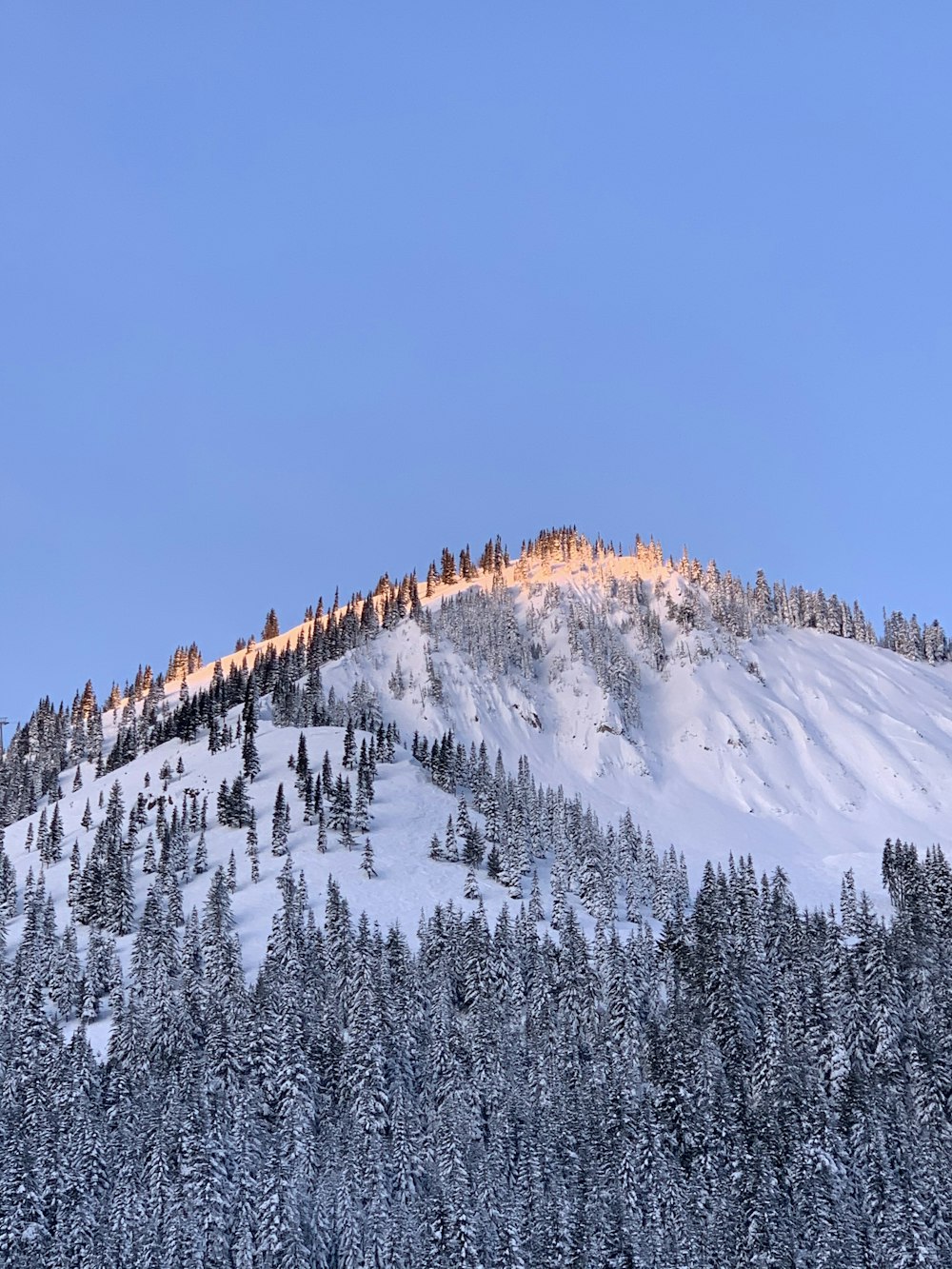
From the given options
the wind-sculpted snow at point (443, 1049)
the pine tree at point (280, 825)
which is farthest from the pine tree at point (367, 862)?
the pine tree at point (280, 825)

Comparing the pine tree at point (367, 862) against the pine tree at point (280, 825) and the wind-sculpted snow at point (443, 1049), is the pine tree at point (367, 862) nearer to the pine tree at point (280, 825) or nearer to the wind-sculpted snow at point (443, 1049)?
the wind-sculpted snow at point (443, 1049)

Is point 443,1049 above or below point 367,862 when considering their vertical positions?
below

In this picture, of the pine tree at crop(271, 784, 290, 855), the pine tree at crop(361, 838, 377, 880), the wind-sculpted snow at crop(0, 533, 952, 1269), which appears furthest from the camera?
the pine tree at crop(271, 784, 290, 855)

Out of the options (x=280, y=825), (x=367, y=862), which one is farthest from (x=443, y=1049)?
(x=280, y=825)

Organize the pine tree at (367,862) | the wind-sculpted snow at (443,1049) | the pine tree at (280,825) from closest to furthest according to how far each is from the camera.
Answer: the wind-sculpted snow at (443,1049) < the pine tree at (367,862) < the pine tree at (280,825)

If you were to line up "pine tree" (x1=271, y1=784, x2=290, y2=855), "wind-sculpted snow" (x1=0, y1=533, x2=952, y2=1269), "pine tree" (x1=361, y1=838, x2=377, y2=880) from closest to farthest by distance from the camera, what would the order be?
"wind-sculpted snow" (x1=0, y1=533, x2=952, y2=1269) < "pine tree" (x1=361, y1=838, x2=377, y2=880) < "pine tree" (x1=271, y1=784, x2=290, y2=855)

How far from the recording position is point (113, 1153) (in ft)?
249

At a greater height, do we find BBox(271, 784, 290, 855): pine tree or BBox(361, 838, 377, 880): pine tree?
BBox(271, 784, 290, 855): pine tree

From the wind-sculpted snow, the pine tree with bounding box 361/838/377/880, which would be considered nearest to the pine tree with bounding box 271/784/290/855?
the wind-sculpted snow

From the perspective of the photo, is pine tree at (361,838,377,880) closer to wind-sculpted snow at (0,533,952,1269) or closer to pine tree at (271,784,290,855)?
wind-sculpted snow at (0,533,952,1269)

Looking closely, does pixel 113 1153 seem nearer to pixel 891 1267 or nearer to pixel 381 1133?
pixel 381 1133

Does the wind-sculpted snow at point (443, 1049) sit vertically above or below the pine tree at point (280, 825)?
below

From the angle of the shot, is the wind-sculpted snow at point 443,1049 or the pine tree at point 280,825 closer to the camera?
the wind-sculpted snow at point 443,1049

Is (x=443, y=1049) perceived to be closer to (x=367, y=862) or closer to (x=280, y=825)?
(x=367, y=862)
